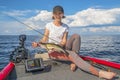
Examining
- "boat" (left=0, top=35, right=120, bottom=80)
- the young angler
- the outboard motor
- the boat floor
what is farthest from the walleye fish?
the outboard motor

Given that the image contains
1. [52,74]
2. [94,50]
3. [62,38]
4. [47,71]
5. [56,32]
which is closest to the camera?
[52,74]

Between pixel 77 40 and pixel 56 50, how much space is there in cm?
65

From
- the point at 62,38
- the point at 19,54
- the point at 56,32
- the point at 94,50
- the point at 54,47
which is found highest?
the point at 56,32

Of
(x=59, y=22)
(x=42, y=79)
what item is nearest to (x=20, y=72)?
(x=42, y=79)

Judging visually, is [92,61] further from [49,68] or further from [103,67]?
[49,68]

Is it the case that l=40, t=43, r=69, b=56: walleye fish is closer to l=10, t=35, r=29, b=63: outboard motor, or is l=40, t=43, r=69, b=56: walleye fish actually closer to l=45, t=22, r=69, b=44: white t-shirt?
l=45, t=22, r=69, b=44: white t-shirt

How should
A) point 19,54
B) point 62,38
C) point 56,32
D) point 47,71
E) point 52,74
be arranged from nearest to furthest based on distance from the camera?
point 52,74 → point 47,71 → point 56,32 → point 62,38 → point 19,54

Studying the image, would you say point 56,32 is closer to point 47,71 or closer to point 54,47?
point 54,47

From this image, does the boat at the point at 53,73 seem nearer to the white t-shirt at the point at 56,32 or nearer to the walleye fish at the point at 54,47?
the walleye fish at the point at 54,47

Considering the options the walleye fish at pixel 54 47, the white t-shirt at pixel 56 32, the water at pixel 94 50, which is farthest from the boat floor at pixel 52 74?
the water at pixel 94 50

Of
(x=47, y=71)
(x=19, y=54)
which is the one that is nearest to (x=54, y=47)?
(x=47, y=71)

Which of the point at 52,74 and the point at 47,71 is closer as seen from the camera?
the point at 52,74

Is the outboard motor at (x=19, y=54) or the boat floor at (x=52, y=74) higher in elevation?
the outboard motor at (x=19, y=54)

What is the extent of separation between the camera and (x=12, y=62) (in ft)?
24.0
